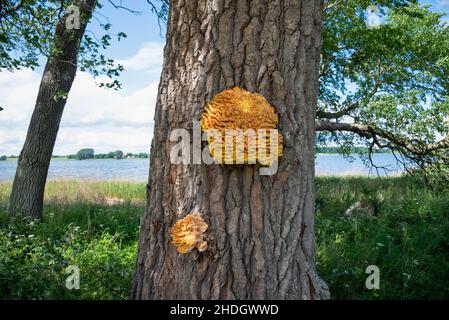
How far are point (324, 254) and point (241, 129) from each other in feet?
9.74

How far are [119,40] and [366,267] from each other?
558 centimetres

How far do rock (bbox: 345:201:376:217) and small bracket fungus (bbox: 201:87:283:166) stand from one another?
5644 mm

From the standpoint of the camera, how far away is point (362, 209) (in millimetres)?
7816

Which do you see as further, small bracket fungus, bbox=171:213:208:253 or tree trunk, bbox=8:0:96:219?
tree trunk, bbox=8:0:96:219

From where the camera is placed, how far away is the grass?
12.1ft

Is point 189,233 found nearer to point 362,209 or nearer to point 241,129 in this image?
point 241,129

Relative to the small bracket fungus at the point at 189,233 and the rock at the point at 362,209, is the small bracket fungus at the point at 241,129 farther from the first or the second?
the rock at the point at 362,209

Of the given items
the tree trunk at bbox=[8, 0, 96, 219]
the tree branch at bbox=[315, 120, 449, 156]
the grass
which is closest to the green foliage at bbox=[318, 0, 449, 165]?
the tree branch at bbox=[315, 120, 449, 156]

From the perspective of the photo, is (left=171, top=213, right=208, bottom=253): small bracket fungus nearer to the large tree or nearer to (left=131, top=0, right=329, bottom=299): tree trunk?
(left=131, top=0, right=329, bottom=299): tree trunk

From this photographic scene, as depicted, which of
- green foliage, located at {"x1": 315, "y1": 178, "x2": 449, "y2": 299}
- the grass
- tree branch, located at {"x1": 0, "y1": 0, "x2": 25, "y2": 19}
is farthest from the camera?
tree branch, located at {"x1": 0, "y1": 0, "x2": 25, "y2": 19}

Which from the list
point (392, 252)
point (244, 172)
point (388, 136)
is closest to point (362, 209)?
point (388, 136)

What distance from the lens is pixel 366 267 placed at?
457 cm
